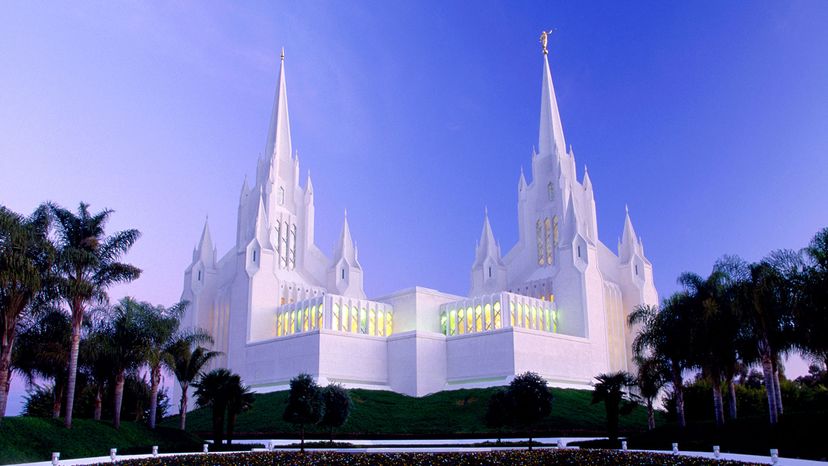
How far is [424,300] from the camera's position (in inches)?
2287

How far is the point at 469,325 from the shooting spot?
187 feet

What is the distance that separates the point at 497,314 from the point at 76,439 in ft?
109

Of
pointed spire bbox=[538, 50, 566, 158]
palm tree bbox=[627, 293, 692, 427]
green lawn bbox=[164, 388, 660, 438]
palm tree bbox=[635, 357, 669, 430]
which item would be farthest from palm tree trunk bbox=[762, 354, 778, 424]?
pointed spire bbox=[538, 50, 566, 158]

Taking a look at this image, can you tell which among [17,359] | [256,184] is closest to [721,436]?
[17,359]

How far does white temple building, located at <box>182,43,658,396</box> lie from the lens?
5209 cm

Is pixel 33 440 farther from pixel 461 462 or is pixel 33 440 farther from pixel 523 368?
pixel 523 368

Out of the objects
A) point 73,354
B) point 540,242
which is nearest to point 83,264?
point 73,354

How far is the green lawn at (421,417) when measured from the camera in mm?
37250

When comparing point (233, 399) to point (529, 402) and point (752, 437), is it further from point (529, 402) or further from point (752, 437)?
point (752, 437)

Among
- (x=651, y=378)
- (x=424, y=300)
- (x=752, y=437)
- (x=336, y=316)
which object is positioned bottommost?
(x=752, y=437)

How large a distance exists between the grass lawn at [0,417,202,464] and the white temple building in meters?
20.6

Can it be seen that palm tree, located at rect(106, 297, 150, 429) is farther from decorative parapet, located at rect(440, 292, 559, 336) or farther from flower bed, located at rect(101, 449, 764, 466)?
decorative parapet, located at rect(440, 292, 559, 336)

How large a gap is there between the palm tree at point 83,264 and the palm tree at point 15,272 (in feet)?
3.58

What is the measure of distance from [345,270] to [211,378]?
34265mm
